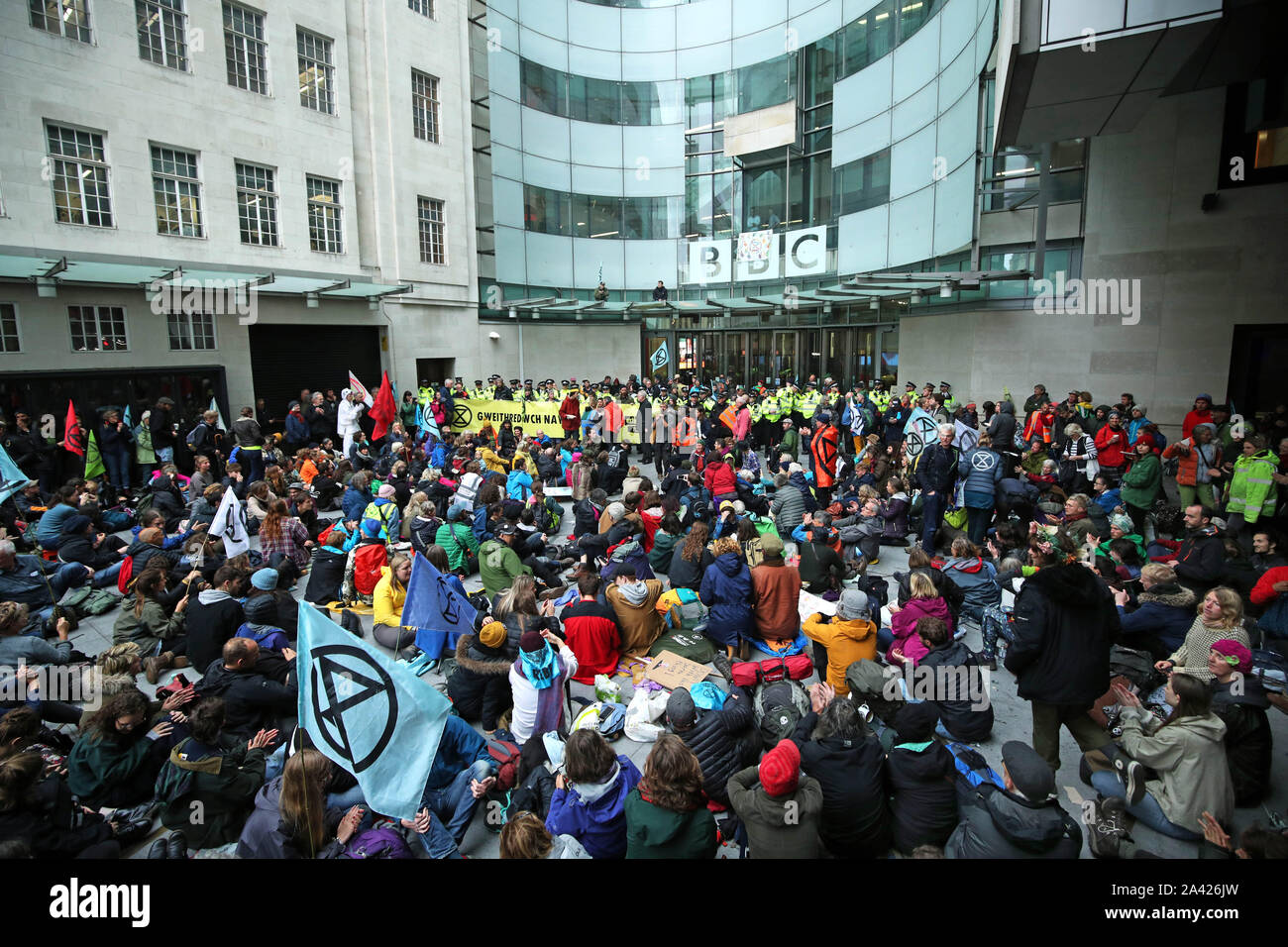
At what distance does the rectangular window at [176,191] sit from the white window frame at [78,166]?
1.01 m

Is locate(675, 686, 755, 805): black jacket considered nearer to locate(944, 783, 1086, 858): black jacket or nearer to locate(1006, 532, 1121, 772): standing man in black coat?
locate(944, 783, 1086, 858): black jacket

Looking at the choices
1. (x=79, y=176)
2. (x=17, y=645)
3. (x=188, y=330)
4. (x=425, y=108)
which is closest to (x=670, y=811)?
(x=17, y=645)

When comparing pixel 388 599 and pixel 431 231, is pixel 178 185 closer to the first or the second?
pixel 431 231

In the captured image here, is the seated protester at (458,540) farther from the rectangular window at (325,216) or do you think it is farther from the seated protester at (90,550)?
the rectangular window at (325,216)

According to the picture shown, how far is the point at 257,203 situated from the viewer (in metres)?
19.2

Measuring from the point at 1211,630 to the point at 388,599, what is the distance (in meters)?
7.35

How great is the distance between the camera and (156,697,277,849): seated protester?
4.21m

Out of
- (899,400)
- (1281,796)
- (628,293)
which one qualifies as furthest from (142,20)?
(1281,796)

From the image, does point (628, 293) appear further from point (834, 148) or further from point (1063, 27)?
point (1063, 27)

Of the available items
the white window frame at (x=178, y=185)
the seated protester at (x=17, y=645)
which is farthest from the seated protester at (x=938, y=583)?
the white window frame at (x=178, y=185)

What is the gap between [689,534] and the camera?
7980mm

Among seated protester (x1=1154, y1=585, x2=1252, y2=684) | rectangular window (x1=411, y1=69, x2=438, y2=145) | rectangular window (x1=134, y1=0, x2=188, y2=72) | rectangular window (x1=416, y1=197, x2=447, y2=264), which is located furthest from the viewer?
rectangular window (x1=416, y1=197, x2=447, y2=264)

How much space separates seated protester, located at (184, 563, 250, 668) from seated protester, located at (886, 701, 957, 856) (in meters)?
5.63

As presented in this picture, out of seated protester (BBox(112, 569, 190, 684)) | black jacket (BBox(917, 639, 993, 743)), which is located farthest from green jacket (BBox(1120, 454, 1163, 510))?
seated protester (BBox(112, 569, 190, 684))
